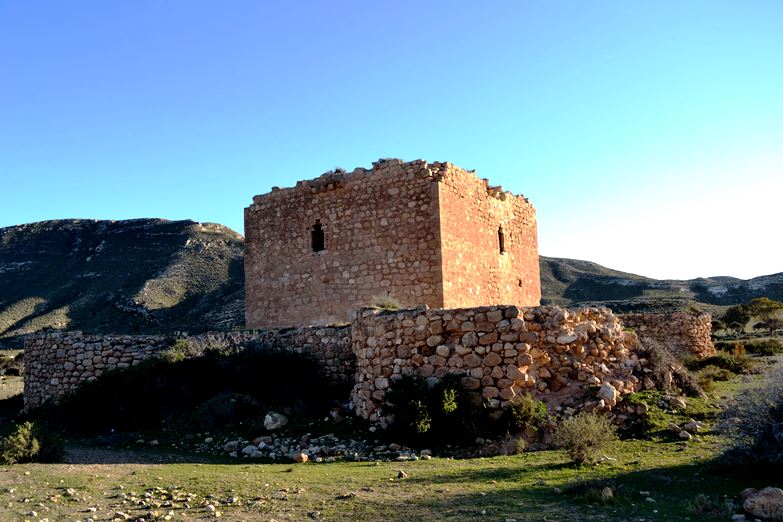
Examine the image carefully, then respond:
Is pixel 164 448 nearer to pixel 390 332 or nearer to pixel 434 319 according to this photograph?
pixel 390 332

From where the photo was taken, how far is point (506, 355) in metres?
9.00

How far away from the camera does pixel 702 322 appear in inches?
700

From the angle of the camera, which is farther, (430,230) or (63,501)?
(430,230)

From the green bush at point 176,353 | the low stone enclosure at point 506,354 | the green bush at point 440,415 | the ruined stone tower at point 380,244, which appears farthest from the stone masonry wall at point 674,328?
the green bush at point 176,353

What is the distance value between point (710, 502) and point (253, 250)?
482 inches

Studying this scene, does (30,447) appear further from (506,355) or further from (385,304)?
(506,355)

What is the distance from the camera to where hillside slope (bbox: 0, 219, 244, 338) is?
35.5m

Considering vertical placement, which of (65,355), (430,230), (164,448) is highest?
(430,230)

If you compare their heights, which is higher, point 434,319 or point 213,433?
point 434,319

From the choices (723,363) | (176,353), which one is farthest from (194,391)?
(723,363)

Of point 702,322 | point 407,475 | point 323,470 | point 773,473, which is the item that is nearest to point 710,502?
point 773,473

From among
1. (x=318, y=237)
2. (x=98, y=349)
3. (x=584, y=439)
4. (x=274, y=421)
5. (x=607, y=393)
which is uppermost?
(x=318, y=237)

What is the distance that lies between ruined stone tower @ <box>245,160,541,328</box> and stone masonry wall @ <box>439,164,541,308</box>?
0.9 inches

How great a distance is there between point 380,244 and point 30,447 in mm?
7500
